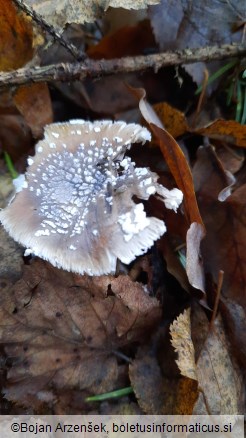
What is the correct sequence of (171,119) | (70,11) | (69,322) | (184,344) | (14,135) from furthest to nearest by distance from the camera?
1. (14,135)
2. (171,119)
3. (70,11)
4. (69,322)
5. (184,344)

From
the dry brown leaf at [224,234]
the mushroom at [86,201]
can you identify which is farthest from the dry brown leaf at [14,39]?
the dry brown leaf at [224,234]

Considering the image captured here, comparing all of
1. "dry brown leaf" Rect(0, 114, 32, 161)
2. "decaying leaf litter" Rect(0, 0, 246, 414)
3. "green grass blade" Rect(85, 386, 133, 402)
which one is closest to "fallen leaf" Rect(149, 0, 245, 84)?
"decaying leaf litter" Rect(0, 0, 246, 414)

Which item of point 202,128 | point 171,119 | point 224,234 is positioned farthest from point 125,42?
point 224,234

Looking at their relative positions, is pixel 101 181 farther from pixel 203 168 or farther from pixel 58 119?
pixel 58 119

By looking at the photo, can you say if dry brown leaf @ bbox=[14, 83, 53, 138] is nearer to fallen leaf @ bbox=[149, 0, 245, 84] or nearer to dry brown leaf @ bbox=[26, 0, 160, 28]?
dry brown leaf @ bbox=[26, 0, 160, 28]

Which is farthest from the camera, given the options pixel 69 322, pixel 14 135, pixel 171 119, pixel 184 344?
pixel 14 135

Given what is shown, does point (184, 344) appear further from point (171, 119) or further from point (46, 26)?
point (46, 26)
